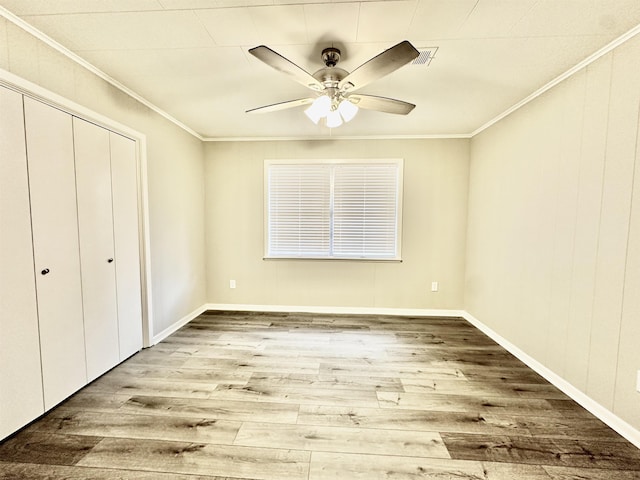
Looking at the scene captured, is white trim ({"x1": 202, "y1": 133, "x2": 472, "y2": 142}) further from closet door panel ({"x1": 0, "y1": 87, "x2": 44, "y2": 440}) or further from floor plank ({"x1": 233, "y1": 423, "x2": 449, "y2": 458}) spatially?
floor plank ({"x1": 233, "y1": 423, "x2": 449, "y2": 458})

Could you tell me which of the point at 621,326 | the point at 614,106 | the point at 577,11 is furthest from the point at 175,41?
the point at 621,326

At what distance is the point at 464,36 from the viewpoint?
1.65m

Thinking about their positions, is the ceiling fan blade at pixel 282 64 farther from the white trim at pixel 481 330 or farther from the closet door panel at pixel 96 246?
the white trim at pixel 481 330

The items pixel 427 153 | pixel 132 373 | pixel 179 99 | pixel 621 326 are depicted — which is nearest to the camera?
pixel 621 326

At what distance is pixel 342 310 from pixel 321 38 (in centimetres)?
312

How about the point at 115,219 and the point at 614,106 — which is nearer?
the point at 614,106

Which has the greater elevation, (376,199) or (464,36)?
(464,36)

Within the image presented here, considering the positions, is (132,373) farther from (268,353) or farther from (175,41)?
(175,41)

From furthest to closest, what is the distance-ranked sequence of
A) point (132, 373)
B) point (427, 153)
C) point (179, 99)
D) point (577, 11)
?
point (427, 153) → point (179, 99) → point (132, 373) → point (577, 11)

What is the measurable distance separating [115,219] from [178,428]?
178 centimetres

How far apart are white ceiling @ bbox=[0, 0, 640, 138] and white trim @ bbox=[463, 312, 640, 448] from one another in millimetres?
2402

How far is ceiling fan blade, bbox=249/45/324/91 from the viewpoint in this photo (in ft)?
4.51

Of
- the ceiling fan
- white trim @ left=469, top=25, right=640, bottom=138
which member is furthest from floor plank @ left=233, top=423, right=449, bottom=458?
white trim @ left=469, top=25, right=640, bottom=138

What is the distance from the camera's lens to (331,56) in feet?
5.87
